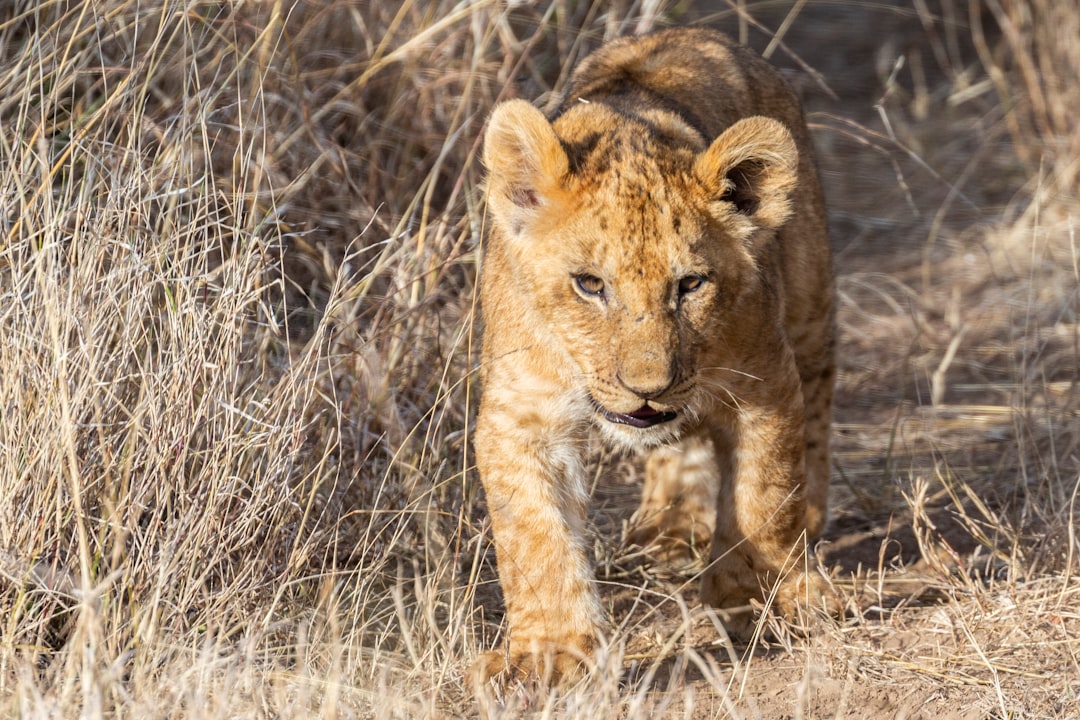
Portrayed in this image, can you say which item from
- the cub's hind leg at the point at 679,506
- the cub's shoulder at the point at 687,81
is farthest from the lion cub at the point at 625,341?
the cub's hind leg at the point at 679,506

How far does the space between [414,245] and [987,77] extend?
6.14m

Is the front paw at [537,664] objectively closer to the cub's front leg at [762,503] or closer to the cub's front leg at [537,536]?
the cub's front leg at [537,536]

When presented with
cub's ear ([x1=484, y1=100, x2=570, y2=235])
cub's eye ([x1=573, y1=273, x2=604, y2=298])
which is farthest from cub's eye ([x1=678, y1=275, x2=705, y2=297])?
cub's ear ([x1=484, y1=100, x2=570, y2=235])

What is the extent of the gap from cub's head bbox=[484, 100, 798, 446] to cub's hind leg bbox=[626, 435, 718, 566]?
1023 mm

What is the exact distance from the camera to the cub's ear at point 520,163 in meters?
3.70

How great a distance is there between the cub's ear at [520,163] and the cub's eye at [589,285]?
0.79 ft

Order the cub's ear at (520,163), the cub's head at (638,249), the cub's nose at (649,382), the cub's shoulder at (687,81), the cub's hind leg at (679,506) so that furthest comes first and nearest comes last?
the cub's hind leg at (679,506)
the cub's shoulder at (687,81)
the cub's ear at (520,163)
the cub's head at (638,249)
the cub's nose at (649,382)

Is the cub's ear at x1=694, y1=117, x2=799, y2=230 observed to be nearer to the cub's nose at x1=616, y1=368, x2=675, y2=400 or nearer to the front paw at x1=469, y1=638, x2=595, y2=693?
the cub's nose at x1=616, y1=368, x2=675, y2=400

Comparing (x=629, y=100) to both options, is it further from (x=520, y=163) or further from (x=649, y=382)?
(x=649, y=382)

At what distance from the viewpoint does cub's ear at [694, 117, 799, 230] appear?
371 cm

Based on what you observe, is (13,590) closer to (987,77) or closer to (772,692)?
(772,692)

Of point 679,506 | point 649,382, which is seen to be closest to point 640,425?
point 649,382

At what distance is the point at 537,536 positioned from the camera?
3809 mm

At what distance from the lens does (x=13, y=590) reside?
3.57 m
